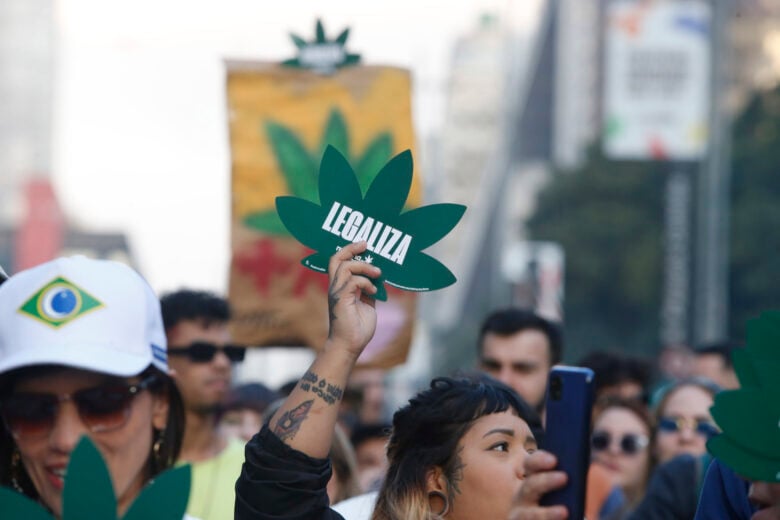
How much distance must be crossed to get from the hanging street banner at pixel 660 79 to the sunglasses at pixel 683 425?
1951cm

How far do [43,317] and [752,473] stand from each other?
1431mm

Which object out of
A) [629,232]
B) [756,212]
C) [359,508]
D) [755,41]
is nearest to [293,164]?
[359,508]

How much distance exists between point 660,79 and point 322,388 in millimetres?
23535

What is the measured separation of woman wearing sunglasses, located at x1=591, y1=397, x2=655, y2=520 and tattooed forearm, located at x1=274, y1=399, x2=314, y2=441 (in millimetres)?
3928

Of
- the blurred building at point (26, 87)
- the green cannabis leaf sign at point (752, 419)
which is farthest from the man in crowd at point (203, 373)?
the blurred building at point (26, 87)

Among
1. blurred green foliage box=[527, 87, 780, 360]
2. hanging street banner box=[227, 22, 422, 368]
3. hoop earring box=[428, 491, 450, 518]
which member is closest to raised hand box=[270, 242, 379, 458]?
hoop earring box=[428, 491, 450, 518]

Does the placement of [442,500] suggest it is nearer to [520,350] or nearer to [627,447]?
[520,350]

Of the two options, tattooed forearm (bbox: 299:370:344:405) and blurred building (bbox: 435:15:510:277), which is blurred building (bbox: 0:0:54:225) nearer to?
blurred building (bbox: 435:15:510:277)

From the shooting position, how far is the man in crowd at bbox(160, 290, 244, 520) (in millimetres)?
5219

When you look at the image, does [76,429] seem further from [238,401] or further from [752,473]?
[238,401]

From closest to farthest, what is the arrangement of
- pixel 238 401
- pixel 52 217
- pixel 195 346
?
pixel 195 346
pixel 238 401
pixel 52 217

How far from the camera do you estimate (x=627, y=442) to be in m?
6.80

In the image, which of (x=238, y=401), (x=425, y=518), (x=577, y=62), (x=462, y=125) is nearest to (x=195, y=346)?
(x=238, y=401)

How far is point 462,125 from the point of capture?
513 feet
